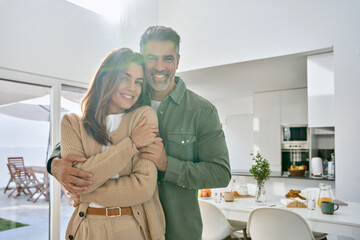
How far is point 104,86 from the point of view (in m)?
1.38

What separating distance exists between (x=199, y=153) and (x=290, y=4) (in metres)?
3.44

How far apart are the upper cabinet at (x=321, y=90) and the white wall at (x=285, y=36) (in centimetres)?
17

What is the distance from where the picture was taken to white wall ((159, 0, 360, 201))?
12.5 feet

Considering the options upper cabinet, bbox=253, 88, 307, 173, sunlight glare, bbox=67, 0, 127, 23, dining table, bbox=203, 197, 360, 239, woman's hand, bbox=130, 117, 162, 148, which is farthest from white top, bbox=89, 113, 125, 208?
upper cabinet, bbox=253, 88, 307, 173

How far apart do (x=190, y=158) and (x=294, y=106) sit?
5798 mm

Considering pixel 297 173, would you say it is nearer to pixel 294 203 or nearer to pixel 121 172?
pixel 294 203

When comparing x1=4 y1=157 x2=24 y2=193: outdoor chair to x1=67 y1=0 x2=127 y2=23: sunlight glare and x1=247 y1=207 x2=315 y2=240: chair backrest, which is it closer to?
x1=67 y1=0 x2=127 y2=23: sunlight glare

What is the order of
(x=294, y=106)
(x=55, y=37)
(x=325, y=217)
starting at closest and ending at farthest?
(x=325, y=217)
(x=55, y=37)
(x=294, y=106)

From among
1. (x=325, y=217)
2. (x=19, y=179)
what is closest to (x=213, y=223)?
(x=325, y=217)

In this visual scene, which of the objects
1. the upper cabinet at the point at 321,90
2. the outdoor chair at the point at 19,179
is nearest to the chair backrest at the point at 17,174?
the outdoor chair at the point at 19,179

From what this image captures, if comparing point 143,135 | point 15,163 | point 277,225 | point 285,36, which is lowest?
point 277,225

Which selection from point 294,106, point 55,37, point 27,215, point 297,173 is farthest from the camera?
point 294,106

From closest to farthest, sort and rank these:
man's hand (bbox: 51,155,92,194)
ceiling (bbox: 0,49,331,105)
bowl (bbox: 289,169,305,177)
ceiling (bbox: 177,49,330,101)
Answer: man's hand (bbox: 51,155,92,194) → ceiling (bbox: 0,49,331,105) → ceiling (bbox: 177,49,330,101) → bowl (bbox: 289,169,305,177)

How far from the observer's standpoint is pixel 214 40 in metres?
4.80
